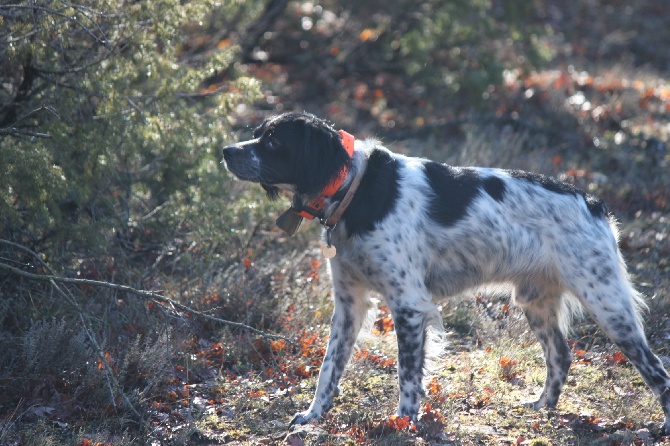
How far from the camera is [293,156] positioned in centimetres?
466

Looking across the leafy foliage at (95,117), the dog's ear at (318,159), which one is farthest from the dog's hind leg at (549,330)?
the leafy foliage at (95,117)

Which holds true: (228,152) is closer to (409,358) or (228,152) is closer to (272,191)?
(272,191)

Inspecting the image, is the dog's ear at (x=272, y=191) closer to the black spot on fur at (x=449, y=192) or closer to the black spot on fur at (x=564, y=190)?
the black spot on fur at (x=449, y=192)

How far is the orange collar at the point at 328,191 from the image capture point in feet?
15.0

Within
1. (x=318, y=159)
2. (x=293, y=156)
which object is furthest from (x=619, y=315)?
(x=293, y=156)

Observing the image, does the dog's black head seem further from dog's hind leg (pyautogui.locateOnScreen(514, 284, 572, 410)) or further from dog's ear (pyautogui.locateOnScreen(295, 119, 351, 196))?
dog's hind leg (pyautogui.locateOnScreen(514, 284, 572, 410))

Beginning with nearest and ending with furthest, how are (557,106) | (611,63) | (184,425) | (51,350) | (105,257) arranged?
1. (184,425)
2. (51,350)
3. (105,257)
4. (557,106)
5. (611,63)

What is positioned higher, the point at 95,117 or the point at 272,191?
the point at 95,117

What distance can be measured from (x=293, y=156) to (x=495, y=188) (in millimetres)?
1248

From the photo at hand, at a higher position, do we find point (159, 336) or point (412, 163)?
point (412, 163)

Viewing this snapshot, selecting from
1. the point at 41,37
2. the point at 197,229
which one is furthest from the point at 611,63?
the point at 41,37

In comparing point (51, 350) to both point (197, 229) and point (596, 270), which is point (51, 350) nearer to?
point (197, 229)

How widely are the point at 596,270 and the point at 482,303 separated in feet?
6.07

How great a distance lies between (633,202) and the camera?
28.2 feet
